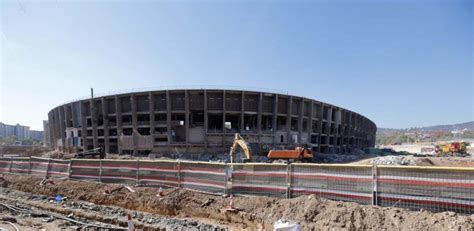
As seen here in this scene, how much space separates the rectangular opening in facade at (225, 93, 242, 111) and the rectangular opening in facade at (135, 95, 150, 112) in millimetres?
11151

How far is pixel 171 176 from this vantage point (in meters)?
13.4

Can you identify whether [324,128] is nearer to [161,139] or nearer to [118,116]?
[161,139]

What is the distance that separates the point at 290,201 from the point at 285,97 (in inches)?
1349

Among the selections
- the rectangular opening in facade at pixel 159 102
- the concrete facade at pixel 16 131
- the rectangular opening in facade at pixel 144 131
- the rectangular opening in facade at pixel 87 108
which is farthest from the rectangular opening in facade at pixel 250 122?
the concrete facade at pixel 16 131

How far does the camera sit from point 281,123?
147 ft

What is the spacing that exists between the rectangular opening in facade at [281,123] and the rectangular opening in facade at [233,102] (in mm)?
7195

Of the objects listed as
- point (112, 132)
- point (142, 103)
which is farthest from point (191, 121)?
point (112, 132)

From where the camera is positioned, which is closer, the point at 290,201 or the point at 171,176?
the point at 290,201

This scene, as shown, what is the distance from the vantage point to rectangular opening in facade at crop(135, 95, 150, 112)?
40719mm

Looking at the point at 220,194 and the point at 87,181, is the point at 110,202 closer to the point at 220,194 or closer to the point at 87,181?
the point at 87,181

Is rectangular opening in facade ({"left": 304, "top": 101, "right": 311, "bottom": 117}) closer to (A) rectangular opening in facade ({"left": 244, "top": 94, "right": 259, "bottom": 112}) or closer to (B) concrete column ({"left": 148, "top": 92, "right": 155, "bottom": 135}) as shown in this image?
(A) rectangular opening in facade ({"left": 244, "top": 94, "right": 259, "bottom": 112})

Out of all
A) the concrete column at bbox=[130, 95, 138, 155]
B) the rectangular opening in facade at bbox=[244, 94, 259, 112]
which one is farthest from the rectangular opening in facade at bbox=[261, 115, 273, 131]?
the concrete column at bbox=[130, 95, 138, 155]

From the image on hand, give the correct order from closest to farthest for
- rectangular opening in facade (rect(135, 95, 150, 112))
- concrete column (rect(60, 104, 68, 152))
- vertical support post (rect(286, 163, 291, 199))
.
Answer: vertical support post (rect(286, 163, 291, 199)) → rectangular opening in facade (rect(135, 95, 150, 112)) → concrete column (rect(60, 104, 68, 152))

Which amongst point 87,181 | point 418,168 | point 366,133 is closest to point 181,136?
point 87,181
